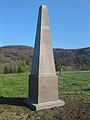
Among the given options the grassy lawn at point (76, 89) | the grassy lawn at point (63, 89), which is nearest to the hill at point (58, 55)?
the grassy lawn at point (76, 89)

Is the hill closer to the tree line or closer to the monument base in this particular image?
the tree line

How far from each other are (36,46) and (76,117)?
10.1 feet

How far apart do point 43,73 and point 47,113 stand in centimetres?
156

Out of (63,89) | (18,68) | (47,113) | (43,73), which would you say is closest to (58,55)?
(18,68)

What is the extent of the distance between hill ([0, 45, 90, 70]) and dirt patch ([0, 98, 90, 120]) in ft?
144

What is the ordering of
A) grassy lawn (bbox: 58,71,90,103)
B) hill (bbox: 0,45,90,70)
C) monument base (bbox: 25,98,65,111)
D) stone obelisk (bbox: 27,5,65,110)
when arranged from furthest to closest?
hill (bbox: 0,45,90,70) → grassy lawn (bbox: 58,71,90,103) → stone obelisk (bbox: 27,5,65,110) → monument base (bbox: 25,98,65,111)

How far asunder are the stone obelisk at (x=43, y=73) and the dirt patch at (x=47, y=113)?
0.37 meters

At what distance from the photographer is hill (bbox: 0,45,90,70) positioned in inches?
2122

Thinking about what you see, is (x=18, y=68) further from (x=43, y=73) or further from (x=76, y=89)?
(x=43, y=73)

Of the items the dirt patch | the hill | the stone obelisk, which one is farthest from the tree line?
the dirt patch

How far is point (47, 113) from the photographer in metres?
6.81

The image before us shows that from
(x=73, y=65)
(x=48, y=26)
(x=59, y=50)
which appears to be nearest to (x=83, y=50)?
(x=59, y=50)

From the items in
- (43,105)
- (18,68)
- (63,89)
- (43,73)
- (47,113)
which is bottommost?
(47,113)

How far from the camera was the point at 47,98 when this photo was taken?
770 centimetres
